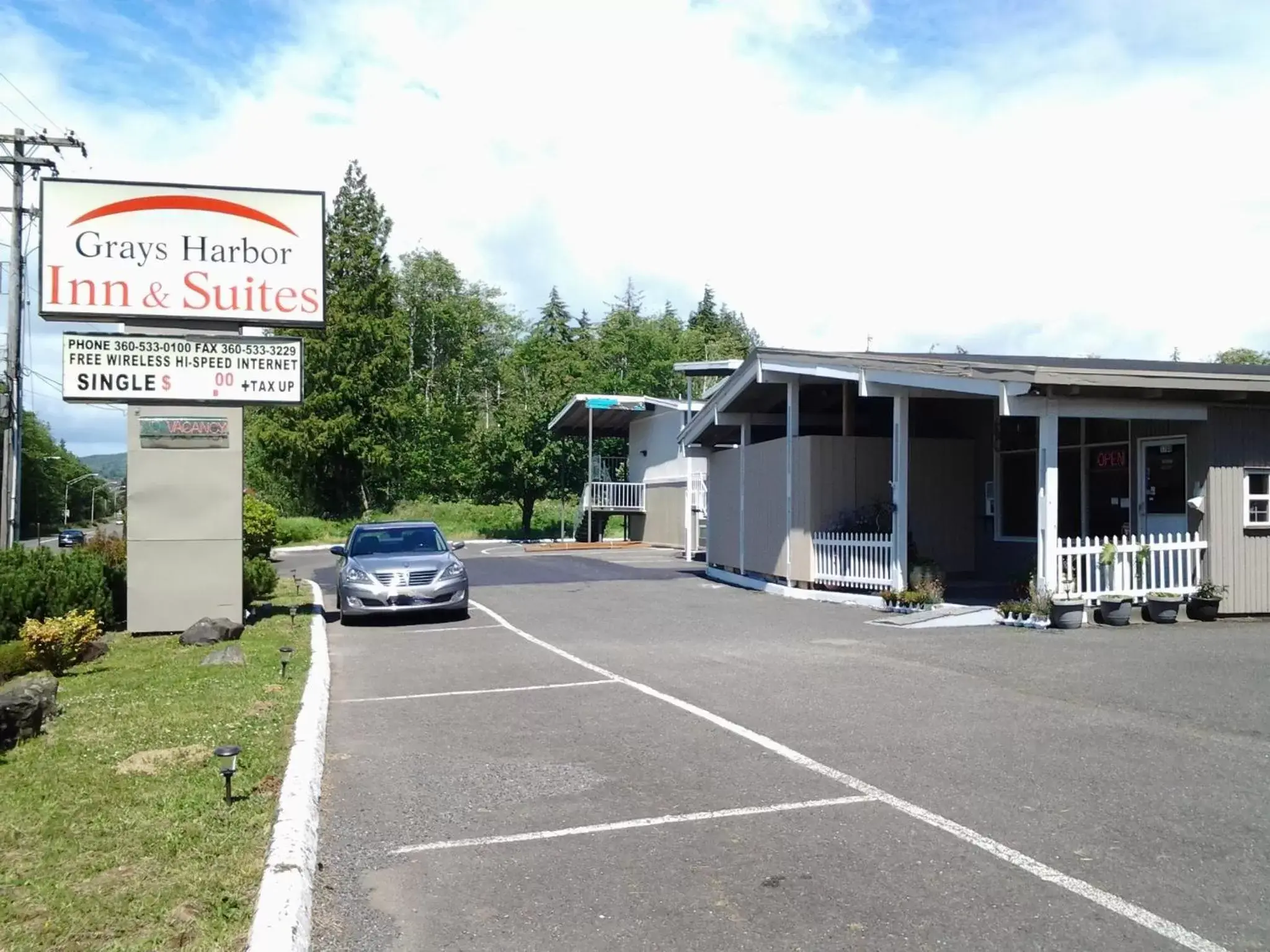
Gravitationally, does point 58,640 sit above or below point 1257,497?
below

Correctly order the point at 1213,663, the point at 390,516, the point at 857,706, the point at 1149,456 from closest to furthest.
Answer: the point at 857,706, the point at 1213,663, the point at 1149,456, the point at 390,516

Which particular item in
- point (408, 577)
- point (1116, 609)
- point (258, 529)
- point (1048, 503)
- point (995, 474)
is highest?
point (995, 474)

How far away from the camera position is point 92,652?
11.7m

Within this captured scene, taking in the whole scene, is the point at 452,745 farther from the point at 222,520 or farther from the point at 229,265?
the point at 229,265

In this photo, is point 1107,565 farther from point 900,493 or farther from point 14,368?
point 14,368

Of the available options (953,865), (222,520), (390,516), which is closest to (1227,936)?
(953,865)

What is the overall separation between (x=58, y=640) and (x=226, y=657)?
160cm

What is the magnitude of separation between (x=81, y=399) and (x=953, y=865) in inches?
499

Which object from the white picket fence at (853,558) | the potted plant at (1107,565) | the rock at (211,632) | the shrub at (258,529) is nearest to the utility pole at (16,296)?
the shrub at (258,529)

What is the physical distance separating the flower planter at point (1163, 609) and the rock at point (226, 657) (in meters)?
11.4

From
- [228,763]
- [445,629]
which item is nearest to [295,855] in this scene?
[228,763]

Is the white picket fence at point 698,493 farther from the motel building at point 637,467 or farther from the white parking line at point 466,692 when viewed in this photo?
the white parking line at point 466,692

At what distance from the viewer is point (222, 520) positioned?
14.0 meters

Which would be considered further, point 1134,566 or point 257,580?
point 257,580
